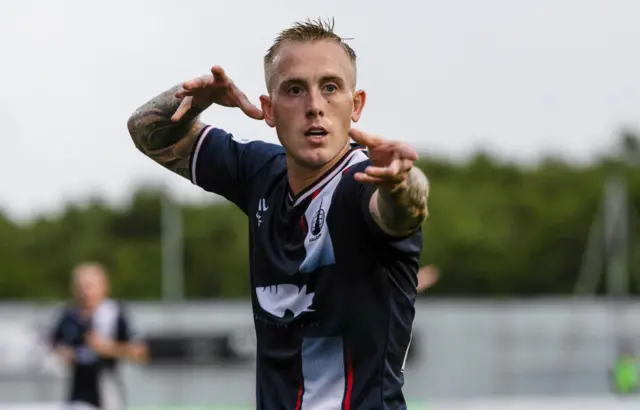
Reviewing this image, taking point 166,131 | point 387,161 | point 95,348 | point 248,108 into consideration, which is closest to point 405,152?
point 387,161

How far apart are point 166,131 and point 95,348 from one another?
312 inches

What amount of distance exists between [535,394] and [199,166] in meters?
21.0

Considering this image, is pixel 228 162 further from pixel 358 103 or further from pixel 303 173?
pixel 358 103

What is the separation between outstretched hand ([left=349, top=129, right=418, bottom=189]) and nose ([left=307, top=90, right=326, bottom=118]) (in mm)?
364

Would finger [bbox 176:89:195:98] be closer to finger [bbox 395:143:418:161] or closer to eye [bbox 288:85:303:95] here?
eye [bbox 288:85:303:95]

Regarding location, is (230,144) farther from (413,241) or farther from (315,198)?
(413,241)

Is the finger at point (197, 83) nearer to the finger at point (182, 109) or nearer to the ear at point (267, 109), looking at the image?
the finger at point (182, 109)

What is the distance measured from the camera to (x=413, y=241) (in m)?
3.98

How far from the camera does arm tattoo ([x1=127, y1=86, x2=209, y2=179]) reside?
16.3 feet

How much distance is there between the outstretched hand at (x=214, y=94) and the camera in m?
4.55

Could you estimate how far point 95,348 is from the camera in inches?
495

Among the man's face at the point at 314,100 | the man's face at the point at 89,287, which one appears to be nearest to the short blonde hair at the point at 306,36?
the man's face at the point at 314,100

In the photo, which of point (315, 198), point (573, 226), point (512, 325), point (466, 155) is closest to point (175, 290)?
point (512, 325)

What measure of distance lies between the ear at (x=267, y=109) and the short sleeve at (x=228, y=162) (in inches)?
11.2
